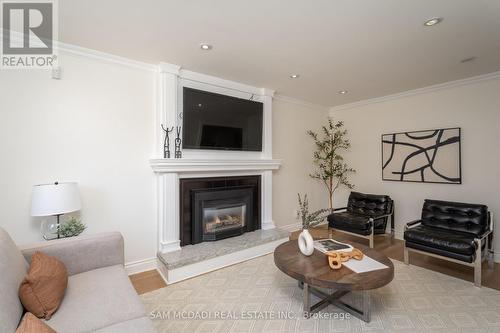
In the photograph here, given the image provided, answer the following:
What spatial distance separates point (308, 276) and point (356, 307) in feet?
2.44

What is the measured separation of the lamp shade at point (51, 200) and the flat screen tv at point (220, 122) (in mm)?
1407

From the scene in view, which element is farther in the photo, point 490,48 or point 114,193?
point 114,193

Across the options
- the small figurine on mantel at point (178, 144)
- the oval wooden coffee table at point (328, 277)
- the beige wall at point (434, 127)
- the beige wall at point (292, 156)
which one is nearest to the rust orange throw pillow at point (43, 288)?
the oval wooden coffee table at point (328, 277)

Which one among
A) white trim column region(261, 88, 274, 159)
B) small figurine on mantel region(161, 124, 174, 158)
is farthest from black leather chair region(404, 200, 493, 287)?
small figurine on mantel region(161, 124, 174, 158)

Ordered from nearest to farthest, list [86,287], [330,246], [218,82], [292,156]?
[86,287]
[330,246]
[218,82]
[292,156]

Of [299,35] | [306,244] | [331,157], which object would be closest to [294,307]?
[306,244]

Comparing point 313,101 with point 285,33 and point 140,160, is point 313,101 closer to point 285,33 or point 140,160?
point 285,33

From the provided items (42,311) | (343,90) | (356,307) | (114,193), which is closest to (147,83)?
(114,193)

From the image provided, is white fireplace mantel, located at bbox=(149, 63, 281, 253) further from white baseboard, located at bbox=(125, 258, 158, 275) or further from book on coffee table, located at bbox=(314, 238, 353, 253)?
book on coffee table, located at bbox=(314, 238, 353, 253)

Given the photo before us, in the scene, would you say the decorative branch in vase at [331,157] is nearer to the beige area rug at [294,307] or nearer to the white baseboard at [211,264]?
the white baseboard at [211,264]

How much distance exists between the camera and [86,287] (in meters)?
1.70

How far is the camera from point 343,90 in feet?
13.4

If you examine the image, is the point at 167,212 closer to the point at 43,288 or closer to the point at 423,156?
the point at 43,288

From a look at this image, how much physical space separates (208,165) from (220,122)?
691 mm
